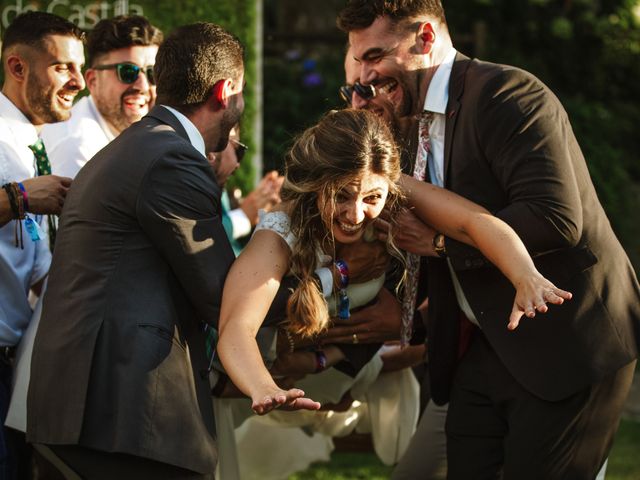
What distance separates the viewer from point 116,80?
4879 millimetres

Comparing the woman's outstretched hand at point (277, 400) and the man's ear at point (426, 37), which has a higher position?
the man's ear at point (426, 37)

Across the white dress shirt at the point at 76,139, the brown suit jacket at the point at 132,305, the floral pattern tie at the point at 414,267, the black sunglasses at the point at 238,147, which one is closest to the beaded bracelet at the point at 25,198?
the brown suit jacket at the point at 132,305

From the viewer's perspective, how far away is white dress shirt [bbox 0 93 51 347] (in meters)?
3.77

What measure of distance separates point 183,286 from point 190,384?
0.31m

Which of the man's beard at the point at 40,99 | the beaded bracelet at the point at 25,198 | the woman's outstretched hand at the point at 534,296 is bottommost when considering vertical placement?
the woman's outstretched hand at the point at 534,296

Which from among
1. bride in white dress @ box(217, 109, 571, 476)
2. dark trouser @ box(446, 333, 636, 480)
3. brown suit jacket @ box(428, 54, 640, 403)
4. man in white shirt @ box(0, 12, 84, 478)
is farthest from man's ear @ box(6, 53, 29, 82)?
dark trouser @ box(446, 333, 636, 480)

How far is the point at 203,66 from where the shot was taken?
134 inches

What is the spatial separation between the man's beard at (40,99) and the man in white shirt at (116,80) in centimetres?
73

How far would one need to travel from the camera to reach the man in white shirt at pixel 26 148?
356cm

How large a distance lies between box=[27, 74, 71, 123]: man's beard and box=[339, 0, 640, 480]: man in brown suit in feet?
4.13

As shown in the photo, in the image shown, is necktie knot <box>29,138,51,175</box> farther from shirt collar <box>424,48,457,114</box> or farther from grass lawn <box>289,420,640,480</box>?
grass lawn <box>289,420,640,480</box>

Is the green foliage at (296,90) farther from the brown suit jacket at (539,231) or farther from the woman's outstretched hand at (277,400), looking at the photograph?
the woman's outstretched hand at (277,400)

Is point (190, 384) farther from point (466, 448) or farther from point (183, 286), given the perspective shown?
point (466, 448)

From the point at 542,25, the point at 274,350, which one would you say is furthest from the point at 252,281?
the point at 542,25
